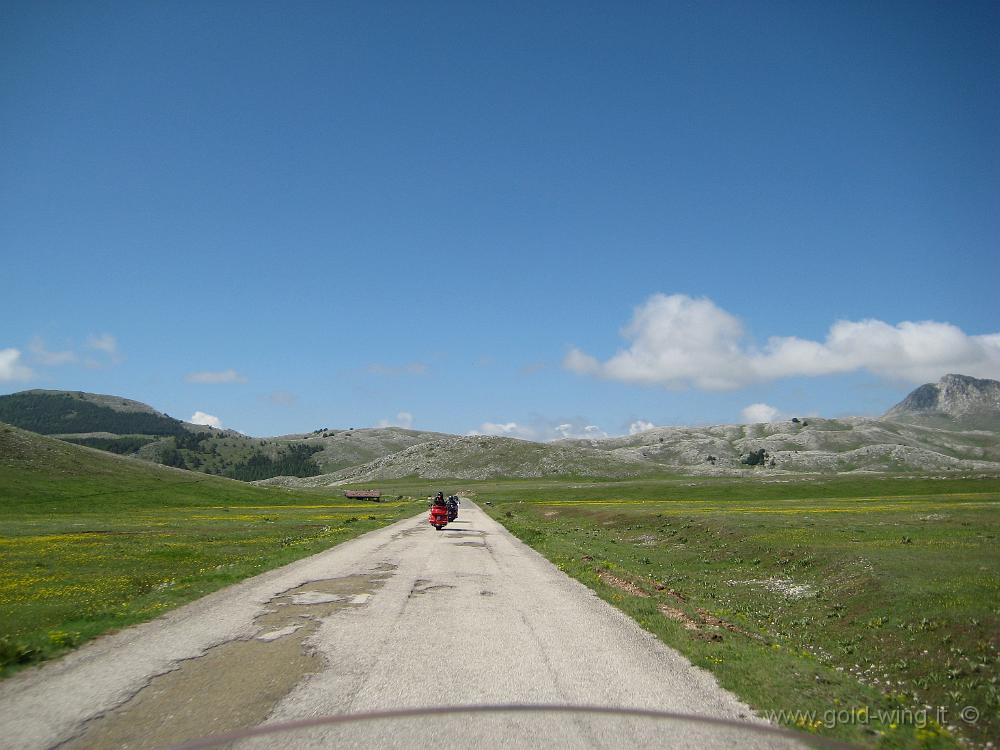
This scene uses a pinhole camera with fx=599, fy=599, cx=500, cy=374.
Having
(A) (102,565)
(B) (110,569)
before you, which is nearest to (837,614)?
(B) (110,569)

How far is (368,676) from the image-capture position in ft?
36.2

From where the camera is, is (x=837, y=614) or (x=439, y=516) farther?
(x=439, y=516)

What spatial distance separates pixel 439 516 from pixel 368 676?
40938mm

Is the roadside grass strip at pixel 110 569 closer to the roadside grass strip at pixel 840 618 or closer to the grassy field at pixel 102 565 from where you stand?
the grassy field at pixel 102 565

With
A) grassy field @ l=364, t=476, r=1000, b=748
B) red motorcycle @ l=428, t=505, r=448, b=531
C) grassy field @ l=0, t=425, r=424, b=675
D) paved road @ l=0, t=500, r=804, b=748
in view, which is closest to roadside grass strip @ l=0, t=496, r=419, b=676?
grassy field @ l=0, t=425, r=424, b=675

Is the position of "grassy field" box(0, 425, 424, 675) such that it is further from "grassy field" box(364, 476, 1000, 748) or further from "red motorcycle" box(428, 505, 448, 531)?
"grassy field" box(364, 476, 1000, 748)

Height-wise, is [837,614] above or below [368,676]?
below

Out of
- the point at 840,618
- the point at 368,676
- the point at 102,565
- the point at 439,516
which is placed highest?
the point at 368,676

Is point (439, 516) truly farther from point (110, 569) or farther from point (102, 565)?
point (110, 569)

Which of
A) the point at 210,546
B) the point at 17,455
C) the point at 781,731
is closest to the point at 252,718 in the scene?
the point at 781,731

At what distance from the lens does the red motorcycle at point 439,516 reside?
51.2 m

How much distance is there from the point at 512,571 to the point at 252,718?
60.3ft

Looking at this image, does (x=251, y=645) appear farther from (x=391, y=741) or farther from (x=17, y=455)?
(x=17, y=455)

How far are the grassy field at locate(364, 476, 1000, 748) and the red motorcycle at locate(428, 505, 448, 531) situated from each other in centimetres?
1396
